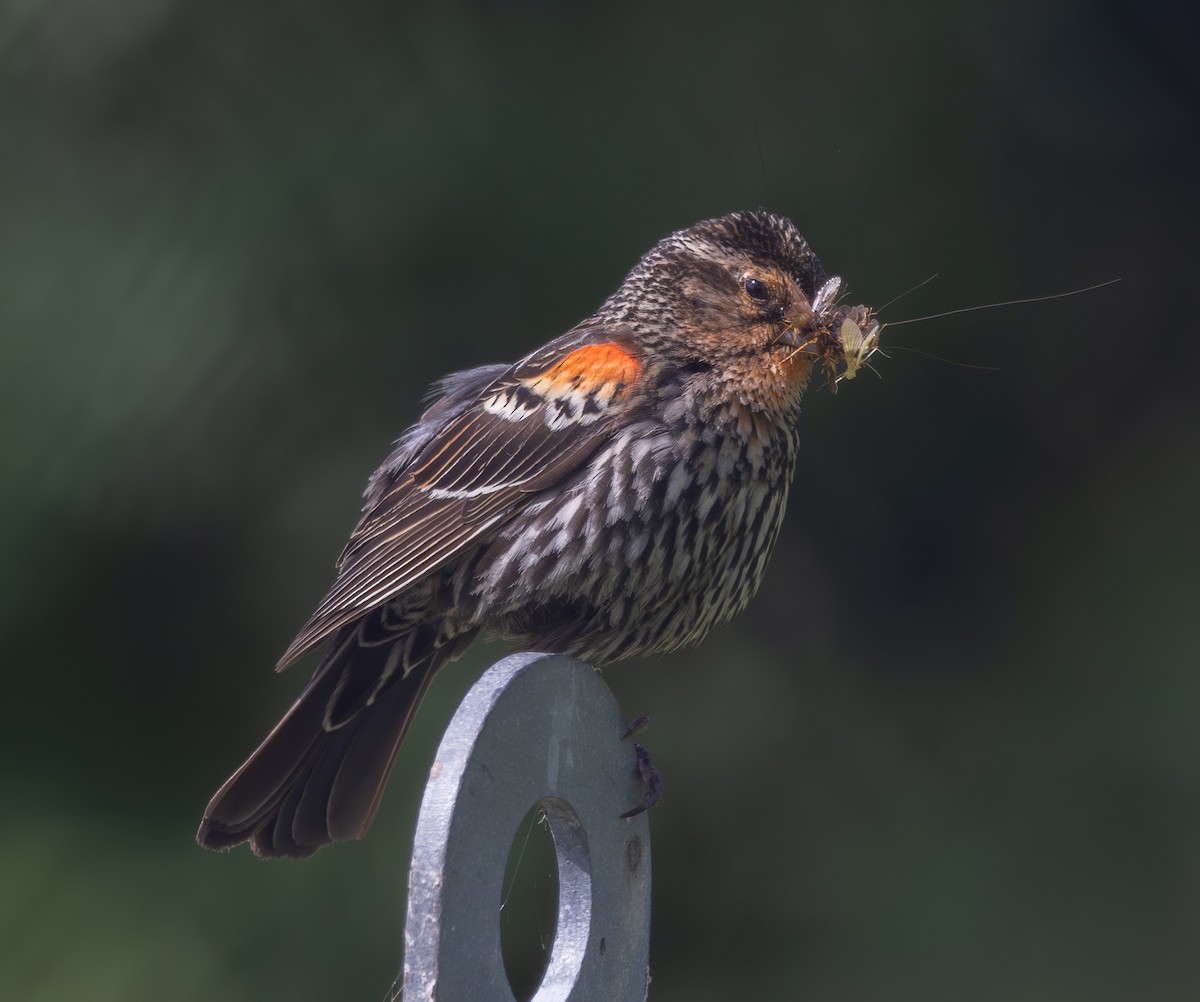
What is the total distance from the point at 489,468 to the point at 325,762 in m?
0.53

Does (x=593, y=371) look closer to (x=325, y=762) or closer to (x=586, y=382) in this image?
(x=586, y=382)

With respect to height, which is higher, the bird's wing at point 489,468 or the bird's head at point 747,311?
the bird's head at point 747,311

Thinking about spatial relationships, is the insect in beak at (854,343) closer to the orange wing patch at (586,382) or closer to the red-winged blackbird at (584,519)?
the red-winged blackbird at (584,519)

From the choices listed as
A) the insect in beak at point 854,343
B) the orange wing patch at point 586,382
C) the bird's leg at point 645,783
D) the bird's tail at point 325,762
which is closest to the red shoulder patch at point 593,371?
the orange wing patch at point 586,382

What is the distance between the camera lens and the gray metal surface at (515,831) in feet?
3.44

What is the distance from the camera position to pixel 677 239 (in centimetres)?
250

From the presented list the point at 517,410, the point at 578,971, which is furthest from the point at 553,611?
the point at 578,971

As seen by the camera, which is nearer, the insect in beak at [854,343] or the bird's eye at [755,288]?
the insect in beak at [854,343]

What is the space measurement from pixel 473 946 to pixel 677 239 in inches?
64.4

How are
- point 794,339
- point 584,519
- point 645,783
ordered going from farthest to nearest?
point 794,339 < point 584,519 < point 645,783

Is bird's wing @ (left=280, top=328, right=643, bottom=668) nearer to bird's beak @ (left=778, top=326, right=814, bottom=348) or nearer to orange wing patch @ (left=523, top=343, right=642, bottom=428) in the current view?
orange wing patch @ (left=523, top=343, right=642, bottom=428)

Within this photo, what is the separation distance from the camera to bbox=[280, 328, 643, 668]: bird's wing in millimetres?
2223

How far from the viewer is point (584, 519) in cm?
215

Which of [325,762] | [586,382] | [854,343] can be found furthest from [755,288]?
[325,762]
